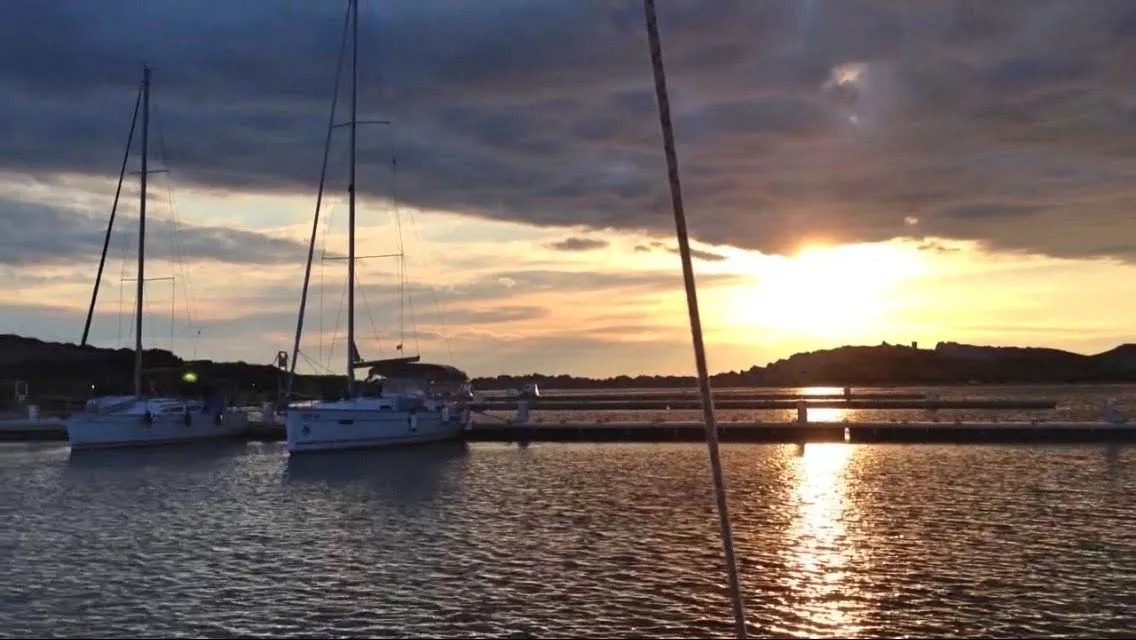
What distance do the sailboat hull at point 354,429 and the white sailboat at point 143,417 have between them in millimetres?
9834

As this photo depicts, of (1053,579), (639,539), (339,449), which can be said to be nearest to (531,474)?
(339,449)

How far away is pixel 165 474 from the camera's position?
1898 inches

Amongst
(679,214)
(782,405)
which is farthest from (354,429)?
(782,405)

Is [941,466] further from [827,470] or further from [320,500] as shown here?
[320,500]

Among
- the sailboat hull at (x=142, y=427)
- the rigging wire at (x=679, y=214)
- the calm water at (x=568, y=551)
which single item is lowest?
the calm water at (x=568, y=551)

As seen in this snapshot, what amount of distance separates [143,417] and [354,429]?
14.3m

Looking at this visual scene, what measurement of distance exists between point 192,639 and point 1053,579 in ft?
56.5

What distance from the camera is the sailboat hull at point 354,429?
5619cm

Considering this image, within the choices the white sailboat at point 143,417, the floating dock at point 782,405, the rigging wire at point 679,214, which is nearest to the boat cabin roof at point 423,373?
the white sailboat at point 143,417

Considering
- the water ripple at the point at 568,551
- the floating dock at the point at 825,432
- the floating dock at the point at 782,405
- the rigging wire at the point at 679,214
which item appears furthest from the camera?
the floating dock at the point at 782,405

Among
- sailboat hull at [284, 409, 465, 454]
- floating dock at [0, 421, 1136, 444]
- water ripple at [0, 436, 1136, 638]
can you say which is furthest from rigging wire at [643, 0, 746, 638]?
floating dock at [0, 421, 1136, 444]

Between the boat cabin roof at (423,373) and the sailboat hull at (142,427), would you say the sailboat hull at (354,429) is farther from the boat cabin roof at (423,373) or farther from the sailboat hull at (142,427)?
the sailboat hull at (142,427)

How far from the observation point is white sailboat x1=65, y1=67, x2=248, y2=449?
201ft

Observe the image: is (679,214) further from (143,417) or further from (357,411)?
(143,417)
